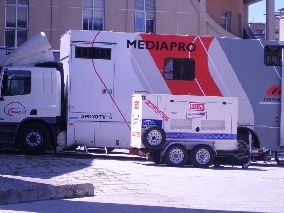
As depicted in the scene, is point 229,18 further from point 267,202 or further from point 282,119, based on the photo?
point 267,202

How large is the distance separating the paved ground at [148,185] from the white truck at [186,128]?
468 millimetres

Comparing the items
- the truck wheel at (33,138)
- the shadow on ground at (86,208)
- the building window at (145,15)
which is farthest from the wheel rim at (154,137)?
the building window at (145,15)

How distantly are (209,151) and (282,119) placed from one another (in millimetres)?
3181

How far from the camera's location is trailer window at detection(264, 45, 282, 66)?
19175 millimetres

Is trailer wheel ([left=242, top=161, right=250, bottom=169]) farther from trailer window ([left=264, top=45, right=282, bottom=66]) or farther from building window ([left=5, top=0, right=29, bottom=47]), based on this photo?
building window ([left=5, top=0, right=29, bottom=47])

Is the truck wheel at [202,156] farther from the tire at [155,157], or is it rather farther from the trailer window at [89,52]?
the trailer window at [89,52]

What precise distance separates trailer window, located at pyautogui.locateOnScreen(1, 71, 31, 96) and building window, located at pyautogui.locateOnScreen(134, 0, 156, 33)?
18.7 m

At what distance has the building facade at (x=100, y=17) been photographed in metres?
35.2

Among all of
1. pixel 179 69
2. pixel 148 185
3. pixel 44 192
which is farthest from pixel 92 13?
pixel 44 192

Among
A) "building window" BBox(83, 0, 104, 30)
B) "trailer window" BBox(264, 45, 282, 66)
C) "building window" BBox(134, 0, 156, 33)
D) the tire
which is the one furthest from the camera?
"building window" BBox(134, 0, 156, 33)

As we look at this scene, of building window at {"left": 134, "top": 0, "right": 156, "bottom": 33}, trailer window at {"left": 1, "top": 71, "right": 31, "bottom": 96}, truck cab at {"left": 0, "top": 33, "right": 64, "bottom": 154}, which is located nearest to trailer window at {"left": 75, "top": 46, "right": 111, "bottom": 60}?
truck cab at {"left": 0, "top": 33, "right": 64, "bottom": 154}

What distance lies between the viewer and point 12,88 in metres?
18.8

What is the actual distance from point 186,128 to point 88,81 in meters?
3.62

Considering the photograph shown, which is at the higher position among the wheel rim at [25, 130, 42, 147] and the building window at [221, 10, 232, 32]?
the building window at [221, 10, 232, 32]
